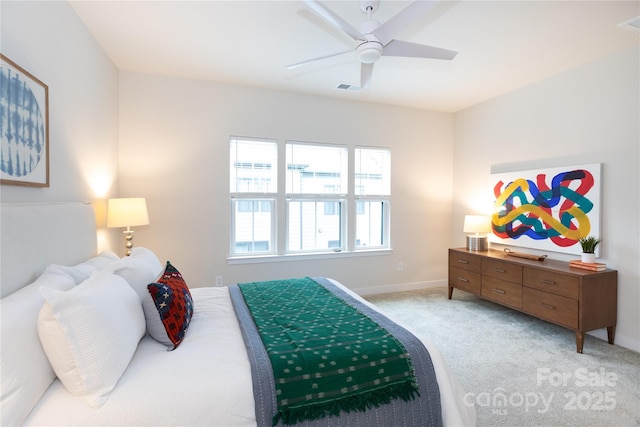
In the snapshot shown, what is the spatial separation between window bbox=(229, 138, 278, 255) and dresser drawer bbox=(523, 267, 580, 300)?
9.52ft

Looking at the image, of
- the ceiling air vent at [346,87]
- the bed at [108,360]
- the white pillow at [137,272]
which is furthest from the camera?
the ceiling air vent at [346,87]

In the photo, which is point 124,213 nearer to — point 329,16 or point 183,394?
point 183,394

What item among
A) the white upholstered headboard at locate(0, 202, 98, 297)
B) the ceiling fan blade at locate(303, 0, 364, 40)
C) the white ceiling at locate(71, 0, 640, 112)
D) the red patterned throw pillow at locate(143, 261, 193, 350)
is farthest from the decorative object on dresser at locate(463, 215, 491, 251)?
the white upholstered headboard at locate(0, 202, 98, 297)

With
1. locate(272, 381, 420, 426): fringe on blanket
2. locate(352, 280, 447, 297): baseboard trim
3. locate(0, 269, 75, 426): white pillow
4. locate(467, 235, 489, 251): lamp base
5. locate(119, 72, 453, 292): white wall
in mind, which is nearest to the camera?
locate(0, 269, 75, 426): white pillow

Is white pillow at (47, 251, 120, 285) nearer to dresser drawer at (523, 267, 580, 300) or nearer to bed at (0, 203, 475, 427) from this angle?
bed at (0, 203, 475, 427)

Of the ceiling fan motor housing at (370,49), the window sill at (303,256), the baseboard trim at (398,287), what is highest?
the ceiling fan motor housing at (370,49)

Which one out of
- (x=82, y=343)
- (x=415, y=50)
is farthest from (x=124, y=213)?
(x=415, y=50)

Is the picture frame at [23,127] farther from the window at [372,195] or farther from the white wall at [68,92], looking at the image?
the window at [372,195]

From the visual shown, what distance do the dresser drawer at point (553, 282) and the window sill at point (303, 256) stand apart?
1.77 meters

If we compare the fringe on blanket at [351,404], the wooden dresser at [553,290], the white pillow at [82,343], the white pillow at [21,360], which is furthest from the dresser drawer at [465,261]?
the white pillow at [21,360]

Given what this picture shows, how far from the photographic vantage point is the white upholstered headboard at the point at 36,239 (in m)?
1.30

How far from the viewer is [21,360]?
1.05 metres

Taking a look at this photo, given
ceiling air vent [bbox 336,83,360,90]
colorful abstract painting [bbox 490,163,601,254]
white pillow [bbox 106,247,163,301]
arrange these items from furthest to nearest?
ceiling air vent [bbox 336,83,360,90] < colorful abstract painting [bbox 490,163,601,254] < white pillow [bbox 106,247,163,301]

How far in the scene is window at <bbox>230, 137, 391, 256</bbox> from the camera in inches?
152
